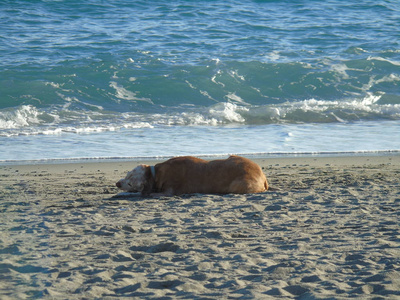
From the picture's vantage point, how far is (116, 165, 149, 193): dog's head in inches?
243

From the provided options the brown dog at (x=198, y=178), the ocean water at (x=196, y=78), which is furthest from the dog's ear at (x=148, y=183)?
the ocean water at (x=196, y=78)

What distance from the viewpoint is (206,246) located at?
13.5 ft

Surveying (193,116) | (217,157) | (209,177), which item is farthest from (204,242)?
(193,116)

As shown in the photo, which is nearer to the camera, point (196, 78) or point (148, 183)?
point (148, 183)

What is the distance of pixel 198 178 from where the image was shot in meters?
6.23

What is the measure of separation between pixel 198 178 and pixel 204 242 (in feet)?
6.70

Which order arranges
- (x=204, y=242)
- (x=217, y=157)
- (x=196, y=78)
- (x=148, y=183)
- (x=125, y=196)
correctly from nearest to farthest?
(x=204, y=242) < (x=125, y=196) < (x=148, y=183) < (x=217, y=157) < (x=196, y=78)

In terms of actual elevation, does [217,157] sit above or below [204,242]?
above

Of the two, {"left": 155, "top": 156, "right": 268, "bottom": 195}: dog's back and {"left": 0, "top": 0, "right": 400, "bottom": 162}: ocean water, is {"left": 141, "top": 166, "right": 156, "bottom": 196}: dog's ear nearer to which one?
{"left": 155, "top": 156, "right": 268, "bottom": 195}: dog's back

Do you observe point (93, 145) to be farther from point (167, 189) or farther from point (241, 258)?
point (241, 258)

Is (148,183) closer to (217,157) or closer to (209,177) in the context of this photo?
(209,177)

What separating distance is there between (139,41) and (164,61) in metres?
1.89

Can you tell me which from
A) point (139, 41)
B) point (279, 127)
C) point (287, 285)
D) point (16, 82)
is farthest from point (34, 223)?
point (139, 41)

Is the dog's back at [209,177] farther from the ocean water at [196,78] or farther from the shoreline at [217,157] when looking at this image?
the ocean water at [196,78]
